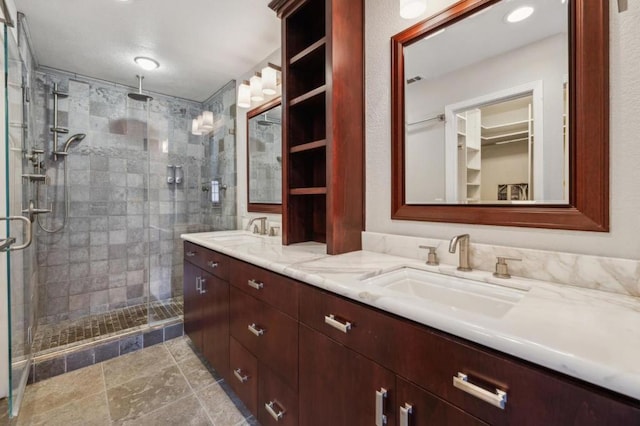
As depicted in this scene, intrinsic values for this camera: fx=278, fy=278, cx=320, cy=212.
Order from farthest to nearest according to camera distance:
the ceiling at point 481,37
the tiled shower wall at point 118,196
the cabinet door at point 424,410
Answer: the tiled shower wall at point 118,196, the ceiling at point 481,37, the cabinet door at point 424,410

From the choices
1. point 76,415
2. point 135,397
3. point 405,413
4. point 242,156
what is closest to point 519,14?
point 405,413

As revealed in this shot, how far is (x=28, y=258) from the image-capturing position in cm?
205

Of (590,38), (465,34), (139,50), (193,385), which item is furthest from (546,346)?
(139,50)

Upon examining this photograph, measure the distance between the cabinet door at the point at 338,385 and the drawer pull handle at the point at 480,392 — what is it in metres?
0.19

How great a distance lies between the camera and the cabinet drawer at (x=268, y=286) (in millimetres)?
1113

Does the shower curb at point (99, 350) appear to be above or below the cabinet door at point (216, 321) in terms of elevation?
below

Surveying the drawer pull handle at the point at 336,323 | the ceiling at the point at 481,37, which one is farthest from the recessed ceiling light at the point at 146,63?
the drawer pull handle at the point at 336,323

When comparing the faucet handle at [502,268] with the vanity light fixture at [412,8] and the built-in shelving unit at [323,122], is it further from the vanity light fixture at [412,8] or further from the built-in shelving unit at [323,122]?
the vanity light fixture at [412,8]

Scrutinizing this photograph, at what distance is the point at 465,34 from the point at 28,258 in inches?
122

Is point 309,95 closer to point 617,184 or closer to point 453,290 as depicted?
point 453,290

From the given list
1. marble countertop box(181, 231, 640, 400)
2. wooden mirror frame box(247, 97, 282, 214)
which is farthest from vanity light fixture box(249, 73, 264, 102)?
marble countertop box(181, 231, 640, 400)

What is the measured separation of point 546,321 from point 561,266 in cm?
42

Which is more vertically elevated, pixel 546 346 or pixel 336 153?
pixel 336 153

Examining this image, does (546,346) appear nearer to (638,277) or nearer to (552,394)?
(552,394)
